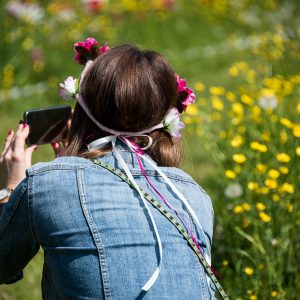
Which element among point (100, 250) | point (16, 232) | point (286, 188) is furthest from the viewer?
point (286, 188)

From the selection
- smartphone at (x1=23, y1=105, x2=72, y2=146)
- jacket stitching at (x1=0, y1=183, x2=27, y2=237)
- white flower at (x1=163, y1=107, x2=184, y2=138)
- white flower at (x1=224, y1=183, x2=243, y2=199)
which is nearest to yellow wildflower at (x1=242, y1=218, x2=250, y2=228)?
white flower at (x1=224, y1=183, x2=243, y2=199)

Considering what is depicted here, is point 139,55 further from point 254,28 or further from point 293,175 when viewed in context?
point 254,28

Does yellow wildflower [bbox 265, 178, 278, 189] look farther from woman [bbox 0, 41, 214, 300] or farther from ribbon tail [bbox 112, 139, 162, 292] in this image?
ribbon tail [bbox 112, 139, 162, 292]

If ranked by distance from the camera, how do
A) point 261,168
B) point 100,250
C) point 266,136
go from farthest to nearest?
point 266,136 < point 261,168 < point 100,250

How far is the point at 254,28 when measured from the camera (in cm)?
716

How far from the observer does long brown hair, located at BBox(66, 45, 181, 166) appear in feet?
4.93

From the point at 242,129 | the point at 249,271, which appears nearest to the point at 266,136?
the point at 242,129

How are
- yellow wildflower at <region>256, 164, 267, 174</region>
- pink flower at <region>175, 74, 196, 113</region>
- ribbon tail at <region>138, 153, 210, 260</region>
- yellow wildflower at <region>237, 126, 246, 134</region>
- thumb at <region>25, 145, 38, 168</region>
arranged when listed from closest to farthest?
ribbon tail at <region>138, 153, 210, 260</region> < pink flower at <region>175, 74, 196, 113</region> < thumb at <region>25, 145, 38, 168</region> < yellow wildflower at <region>256, 164, 267, 174</region> < yellow wildflower at <region>237, 126, 246, 134</region>

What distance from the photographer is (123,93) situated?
4.91 feet

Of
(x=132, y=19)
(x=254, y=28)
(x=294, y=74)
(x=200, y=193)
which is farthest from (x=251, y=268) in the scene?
(x=254, y=28)

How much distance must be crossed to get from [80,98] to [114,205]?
30 cm

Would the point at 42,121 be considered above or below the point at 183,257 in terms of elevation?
above

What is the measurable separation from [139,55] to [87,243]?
1.60 feet

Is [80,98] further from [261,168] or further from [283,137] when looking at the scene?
[283,137]
